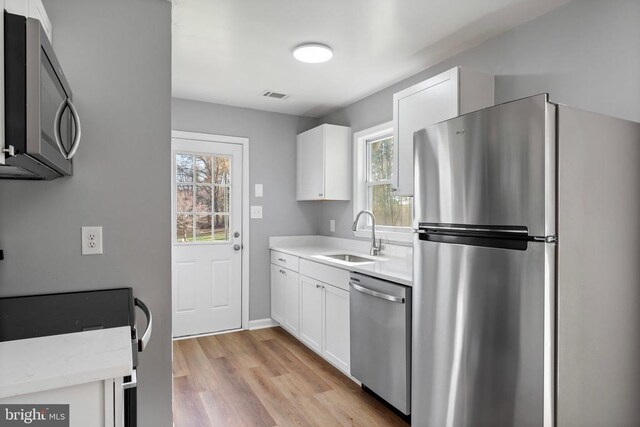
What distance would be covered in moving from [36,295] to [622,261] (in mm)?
2487

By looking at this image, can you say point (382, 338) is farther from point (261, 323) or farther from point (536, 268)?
point (261, 323)

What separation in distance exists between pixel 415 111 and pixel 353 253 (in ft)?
5.15

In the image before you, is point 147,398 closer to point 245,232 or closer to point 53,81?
point 53,81

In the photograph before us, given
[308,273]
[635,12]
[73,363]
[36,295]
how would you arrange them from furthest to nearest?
1. [308,273]
2. [635,12]
3. [36,295]
4. [73,363]

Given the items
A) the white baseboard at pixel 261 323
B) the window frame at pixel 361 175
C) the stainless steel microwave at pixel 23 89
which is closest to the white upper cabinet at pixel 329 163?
the window frame at pixel 361 175

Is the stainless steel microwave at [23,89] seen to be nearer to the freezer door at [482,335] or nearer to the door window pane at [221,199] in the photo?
the freezer door at [482,335]

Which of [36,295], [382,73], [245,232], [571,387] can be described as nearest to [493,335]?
[571,387]

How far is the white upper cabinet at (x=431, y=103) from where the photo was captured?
2303 mm

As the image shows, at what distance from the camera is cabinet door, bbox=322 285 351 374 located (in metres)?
2.86

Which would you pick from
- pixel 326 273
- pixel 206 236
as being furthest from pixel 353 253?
pixel 206 236

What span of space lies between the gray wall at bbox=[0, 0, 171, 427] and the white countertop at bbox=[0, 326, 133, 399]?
0.63 metres

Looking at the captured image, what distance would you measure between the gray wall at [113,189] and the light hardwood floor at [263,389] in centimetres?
69

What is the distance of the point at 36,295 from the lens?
1.63 metres

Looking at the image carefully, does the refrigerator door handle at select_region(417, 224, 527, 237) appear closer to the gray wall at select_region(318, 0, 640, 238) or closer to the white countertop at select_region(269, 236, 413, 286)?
the white countertop at select_region(269, 236, 413, 286)
